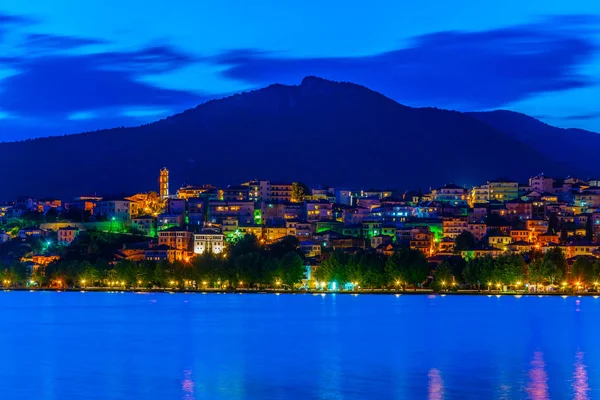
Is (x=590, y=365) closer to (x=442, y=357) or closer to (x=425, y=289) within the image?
Result: (x=442, y=357)

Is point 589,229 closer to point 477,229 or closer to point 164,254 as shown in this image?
point 477,229

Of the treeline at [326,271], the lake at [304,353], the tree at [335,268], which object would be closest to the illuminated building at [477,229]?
the treeline at [326,271]

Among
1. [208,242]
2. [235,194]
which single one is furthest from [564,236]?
[235,194]

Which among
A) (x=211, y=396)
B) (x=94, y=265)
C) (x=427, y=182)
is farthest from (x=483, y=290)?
(x=427, y=182)

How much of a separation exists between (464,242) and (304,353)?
172ft

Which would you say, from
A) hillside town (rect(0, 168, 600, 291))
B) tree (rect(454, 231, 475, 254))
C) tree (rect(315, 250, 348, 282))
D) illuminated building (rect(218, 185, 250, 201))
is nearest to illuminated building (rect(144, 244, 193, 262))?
hillside town (rect(0, 168, 600, 291))

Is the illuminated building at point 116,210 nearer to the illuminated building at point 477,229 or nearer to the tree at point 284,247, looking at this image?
the tree at point 284,247

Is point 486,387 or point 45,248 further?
point 45,248

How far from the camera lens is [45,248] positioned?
98812 millimetres

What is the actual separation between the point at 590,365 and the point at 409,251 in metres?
42.2

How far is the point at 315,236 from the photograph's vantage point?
314ft

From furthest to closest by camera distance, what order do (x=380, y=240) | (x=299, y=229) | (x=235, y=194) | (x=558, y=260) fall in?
(x=235, y=194), (x=299, y=229), (x=380, y=240), (x=558, y=260)

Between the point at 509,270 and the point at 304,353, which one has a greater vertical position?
the point at 509,270

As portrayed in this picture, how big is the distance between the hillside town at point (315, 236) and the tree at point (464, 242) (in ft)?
0.34
